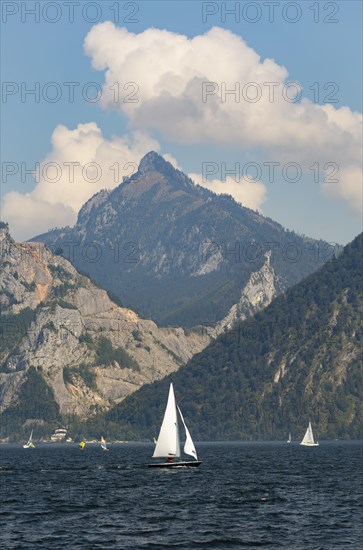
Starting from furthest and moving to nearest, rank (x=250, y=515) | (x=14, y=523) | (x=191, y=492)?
(x=191, y=492) → (x=250, y=515) → (x=14, y=523)

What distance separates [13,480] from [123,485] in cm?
2834

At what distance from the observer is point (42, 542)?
98.3 metres

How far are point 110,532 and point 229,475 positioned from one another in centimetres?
9363

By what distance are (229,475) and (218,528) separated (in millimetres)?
88920

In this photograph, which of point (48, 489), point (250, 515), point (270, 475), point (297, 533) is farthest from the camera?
point (270, 475)

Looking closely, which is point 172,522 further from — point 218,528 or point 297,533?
point 297,533

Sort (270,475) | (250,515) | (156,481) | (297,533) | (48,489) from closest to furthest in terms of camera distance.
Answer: (297,533), (250,515), (48,489), (156,481), (270,475)

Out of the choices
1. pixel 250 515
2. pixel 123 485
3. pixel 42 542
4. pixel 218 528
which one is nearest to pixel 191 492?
pixel 123 485

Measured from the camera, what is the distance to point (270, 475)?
196 metres

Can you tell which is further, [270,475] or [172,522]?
[270,475]

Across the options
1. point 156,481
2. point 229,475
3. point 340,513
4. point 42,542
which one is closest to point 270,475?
point 229,475

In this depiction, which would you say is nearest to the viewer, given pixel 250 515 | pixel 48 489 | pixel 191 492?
pixel 250 515

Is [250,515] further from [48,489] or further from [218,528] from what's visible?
[48,489]

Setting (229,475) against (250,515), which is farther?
(229,475)
